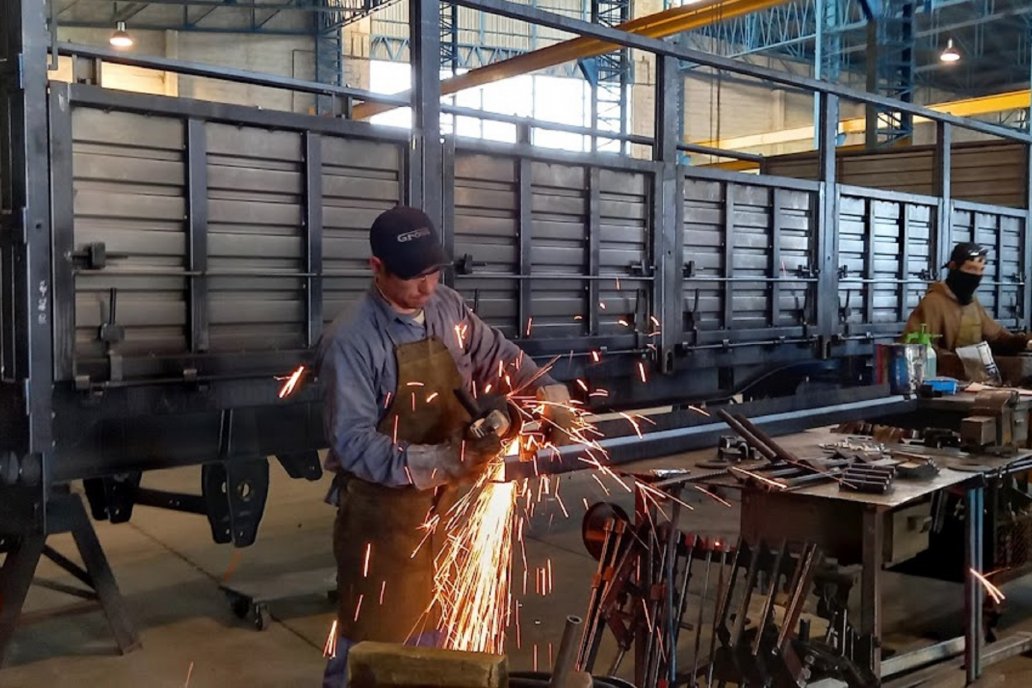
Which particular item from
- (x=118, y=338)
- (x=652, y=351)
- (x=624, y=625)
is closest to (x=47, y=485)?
(x=118, y=338)

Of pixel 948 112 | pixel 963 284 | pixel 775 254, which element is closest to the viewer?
pixel 963 284

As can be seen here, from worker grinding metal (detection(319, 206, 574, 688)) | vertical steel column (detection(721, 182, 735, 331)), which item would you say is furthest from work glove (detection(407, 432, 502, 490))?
vertical steel column (detection(721, 182, 735, 331))

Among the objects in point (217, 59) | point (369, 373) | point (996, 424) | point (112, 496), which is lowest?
point (112, 496)

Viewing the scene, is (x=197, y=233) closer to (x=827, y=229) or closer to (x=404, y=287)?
(x=404, y=287)

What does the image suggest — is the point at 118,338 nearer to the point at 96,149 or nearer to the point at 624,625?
the point at 96,149

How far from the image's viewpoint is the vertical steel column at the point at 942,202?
758 cm

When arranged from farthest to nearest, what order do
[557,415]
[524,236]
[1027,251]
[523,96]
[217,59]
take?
1. [523,96]
2. [217,59]
3. [1027,251]
4. [524,236]
5. [557,415]

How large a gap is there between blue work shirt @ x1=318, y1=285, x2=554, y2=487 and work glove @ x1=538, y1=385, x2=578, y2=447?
255 mm

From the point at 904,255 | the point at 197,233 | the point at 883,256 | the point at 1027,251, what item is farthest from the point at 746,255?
the point at 1027,251

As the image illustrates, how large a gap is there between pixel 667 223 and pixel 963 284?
1.87 m

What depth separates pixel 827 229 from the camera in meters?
6.43

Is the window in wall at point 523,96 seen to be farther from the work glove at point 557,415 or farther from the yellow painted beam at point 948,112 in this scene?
the work glove at point 557,415

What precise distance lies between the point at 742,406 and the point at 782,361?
2.36 meters

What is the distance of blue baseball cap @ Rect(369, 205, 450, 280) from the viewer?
2.57m
